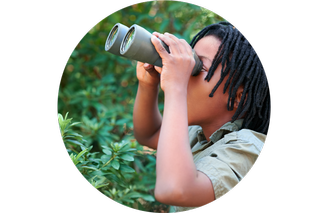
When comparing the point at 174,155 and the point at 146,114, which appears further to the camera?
the point at 146,114

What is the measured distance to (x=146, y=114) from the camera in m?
1.33

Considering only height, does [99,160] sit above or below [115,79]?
below

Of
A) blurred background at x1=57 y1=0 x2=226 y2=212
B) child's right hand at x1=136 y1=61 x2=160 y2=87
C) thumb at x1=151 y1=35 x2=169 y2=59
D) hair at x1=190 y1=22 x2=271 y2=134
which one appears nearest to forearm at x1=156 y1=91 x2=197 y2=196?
thumb at x1=151 y1=35 x2=169 y2=59

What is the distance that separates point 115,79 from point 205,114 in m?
1.11

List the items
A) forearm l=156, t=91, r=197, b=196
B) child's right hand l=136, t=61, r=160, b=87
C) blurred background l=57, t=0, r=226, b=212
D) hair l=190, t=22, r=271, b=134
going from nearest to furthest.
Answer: forearm l=156, t=91, r=197, b=196 → hair l=190, t=22, r=271, b=134 → child's right hand l=136, t=61, r=160, b=87 → blurred background l=57, t=0, r=226, b=212

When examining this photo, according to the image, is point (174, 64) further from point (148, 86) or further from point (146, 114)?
point (146, 114)

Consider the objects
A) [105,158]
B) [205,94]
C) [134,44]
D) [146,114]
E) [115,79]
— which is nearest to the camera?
[134,44]

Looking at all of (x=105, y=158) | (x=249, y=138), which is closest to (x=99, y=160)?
(x=105, y=158)

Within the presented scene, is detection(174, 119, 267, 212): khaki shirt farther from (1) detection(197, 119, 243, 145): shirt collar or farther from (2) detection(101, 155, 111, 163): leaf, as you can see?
A: (2) detection(101, 155, 111, 163): leaf

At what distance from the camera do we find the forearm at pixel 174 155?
2.50 feet

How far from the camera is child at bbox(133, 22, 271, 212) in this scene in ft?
2.58

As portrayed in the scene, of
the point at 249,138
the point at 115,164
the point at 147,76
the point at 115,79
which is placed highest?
the point at 147,76

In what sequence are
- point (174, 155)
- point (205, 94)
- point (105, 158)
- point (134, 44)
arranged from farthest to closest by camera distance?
point (105, 158) → point (205, 94) → point (134, 44) → point (174, 155)

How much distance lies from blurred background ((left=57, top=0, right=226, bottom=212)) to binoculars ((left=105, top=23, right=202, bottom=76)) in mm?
686
